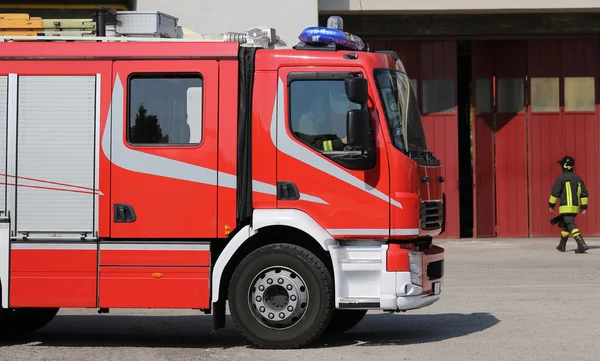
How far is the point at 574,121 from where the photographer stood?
26984 millimetres

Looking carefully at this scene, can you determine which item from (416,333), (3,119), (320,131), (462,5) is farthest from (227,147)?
(462,5)

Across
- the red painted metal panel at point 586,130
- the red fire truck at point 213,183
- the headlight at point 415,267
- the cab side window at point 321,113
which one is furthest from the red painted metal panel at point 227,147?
the red painted metal panel at point 586,130

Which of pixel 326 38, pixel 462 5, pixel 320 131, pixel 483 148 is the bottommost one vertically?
pixel 320 131

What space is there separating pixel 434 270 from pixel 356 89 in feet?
6.32

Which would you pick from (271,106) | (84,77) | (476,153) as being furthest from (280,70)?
(476,153)

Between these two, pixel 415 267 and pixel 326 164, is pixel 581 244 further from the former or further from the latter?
pixel 326 164

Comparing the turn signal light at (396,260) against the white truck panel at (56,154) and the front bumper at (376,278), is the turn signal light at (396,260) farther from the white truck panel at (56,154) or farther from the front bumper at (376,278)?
the white truck panel at (56,154)

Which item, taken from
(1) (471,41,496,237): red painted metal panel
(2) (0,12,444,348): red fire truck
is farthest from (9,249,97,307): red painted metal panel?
(1) (471,41,496,237): red painted metal panel

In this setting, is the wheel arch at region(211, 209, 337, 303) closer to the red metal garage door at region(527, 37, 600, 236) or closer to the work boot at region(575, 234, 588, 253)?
the work boot at region(575, 234, 588, 253)

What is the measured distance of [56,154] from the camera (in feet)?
33.7

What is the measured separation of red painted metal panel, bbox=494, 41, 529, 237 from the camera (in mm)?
26906

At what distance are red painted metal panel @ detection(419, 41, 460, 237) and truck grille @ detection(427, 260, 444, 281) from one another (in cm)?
1591

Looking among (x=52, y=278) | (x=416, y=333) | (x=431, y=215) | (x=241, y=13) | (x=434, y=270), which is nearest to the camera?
(x=52, y=278)

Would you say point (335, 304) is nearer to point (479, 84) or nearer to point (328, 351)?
point (328, 351)
